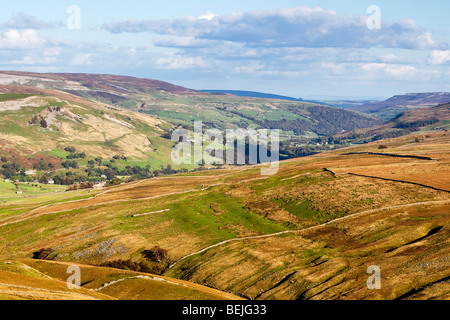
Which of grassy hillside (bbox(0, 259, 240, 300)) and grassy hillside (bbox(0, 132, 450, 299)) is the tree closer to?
grassy hillside (bbox(0, 132, 450, 299))

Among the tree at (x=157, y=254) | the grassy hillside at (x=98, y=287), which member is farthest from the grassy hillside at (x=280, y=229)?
the grassy hillside at (x=98, y=287)

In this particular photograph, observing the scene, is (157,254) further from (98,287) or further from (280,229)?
(280,229)

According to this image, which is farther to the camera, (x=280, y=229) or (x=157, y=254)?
(x=280, y=229)

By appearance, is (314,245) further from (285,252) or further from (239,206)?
(239,206)

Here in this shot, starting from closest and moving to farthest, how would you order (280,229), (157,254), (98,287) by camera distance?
(98,287) → (157,254) → (280,229)

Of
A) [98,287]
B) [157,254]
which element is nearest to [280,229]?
[157,254]

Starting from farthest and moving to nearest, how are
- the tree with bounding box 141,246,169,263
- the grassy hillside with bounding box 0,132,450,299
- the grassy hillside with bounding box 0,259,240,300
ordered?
1. the tree with bounding box 141,246,169,263
2. the grassy hillside with bounding box 0,132,450,299
3. the grassy hillside with bounding box 0,259,240,300

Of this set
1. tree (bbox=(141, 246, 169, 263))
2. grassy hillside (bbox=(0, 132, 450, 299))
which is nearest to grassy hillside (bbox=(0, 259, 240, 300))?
grassy hillside (bbox=(0, 132, 450, 299))

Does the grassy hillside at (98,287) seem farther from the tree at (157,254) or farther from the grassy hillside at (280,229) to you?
the tree at (157,254)
